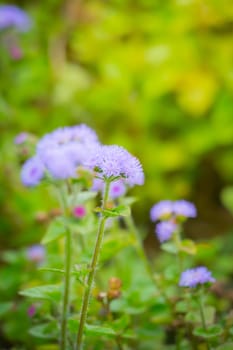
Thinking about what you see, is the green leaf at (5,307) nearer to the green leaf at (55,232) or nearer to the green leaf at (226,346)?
the green leaf at (55,232)

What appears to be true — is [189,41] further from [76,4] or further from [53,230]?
[53,230]

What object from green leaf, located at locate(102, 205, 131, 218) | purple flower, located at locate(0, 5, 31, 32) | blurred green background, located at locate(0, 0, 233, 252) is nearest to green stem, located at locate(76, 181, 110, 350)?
green leaf, located at locate(102, 205, 131, 218)

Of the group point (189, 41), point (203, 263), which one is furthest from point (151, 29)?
point (203, 263)

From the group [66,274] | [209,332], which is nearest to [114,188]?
[66,274]

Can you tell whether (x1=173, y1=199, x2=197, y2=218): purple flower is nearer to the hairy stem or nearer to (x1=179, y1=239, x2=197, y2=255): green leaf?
(x1=179, y1=239, x2=197, y2=255): green leaf

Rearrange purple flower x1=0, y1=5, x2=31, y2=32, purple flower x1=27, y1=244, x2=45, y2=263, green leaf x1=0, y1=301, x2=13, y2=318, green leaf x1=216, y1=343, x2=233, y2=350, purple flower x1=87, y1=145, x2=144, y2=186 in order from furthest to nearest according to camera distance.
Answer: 1. purple flower x1=0, y1=5, x2=31, y2=32
2. purple flower x1=27, y1=244, x2=45, y2=263
3. green leaf x1=0, y1=301, x2=13, y2=318
4. green leaf x1=216, y1=343, x2=233, y2=350
5. purple flower x1=87, y1=145, x2=144, y2=186

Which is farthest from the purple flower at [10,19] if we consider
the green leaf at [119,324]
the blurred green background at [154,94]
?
the green leaf at [119,324]

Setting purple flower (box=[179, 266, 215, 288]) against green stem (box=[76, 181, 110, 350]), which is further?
purple flower (box=[179, 266, 215, 288])
